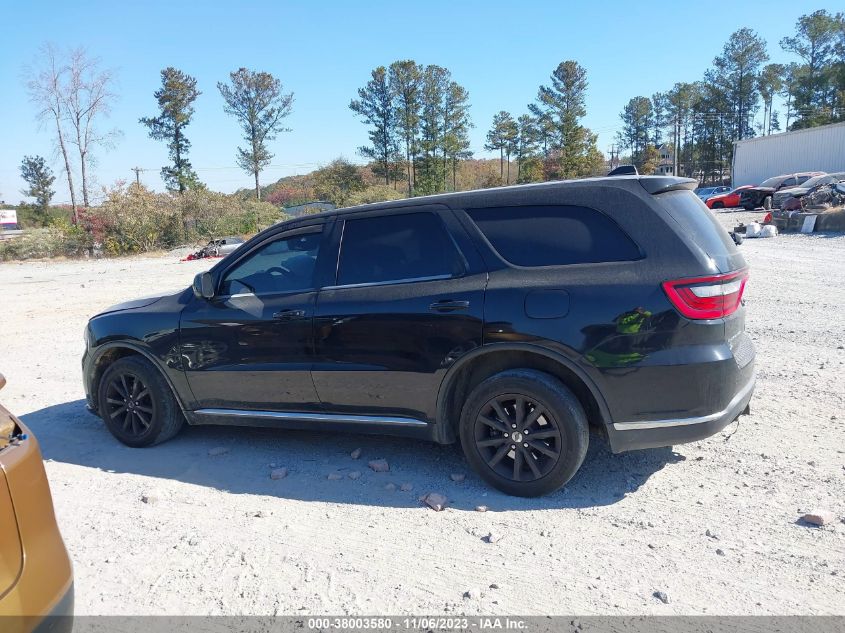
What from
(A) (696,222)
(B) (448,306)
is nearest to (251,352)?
(B) (448,306)

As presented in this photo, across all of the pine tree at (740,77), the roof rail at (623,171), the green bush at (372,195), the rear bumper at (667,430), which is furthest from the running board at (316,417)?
the pine tree at (740,77)

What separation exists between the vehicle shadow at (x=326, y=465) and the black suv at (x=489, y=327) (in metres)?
0.26

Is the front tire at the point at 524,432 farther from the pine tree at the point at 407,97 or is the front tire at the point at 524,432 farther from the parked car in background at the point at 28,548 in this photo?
the pine tree at the point at 407,97

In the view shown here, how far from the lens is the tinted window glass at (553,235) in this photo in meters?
3.66

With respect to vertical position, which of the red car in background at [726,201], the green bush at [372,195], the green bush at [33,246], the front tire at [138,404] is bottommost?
the front tire at [138,404]

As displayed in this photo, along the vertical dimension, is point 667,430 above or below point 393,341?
below

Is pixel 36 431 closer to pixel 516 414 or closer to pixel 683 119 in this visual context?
pixel 516 414

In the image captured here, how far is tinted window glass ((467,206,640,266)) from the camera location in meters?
3.66

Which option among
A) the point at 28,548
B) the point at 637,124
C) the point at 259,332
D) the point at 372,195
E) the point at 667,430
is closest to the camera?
the point at 28,548

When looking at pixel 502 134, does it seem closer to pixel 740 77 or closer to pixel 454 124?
pixel 454 124

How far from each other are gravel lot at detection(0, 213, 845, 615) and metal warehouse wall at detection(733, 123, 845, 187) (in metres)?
44.3

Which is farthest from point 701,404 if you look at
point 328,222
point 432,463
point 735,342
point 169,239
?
point 169,239

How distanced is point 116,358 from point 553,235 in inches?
144

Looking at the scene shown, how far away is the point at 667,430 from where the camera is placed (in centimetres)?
356
